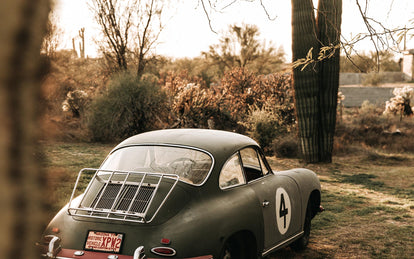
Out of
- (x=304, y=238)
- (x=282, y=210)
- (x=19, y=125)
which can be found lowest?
(x=304, y=238)

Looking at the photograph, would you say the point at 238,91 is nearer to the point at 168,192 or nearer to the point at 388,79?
the point at 168,192

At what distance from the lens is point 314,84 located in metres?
13.2

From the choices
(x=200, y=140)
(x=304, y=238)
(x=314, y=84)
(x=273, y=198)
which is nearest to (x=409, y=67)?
(x=314, y=84)

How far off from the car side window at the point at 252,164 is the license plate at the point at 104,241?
1.76 metres

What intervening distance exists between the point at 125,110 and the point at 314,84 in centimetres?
726

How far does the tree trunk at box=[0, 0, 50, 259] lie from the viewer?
2.14 feet

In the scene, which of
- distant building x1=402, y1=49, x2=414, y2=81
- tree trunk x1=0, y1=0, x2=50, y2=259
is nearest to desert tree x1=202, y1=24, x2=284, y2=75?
distant building x1=402, y1=49, x2=414, y2=81

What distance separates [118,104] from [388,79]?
136 ft

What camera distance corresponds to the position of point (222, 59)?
39.9 m

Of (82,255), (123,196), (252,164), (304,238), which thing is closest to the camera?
(82,255)

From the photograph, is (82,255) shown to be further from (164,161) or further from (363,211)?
(363,211)

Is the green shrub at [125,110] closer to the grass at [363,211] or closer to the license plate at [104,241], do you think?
the grass at [363,211]

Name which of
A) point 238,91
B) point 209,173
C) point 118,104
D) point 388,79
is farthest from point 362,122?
point 388,79

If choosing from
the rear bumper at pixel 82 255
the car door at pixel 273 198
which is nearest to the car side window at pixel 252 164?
the car door at pixel 273 198
